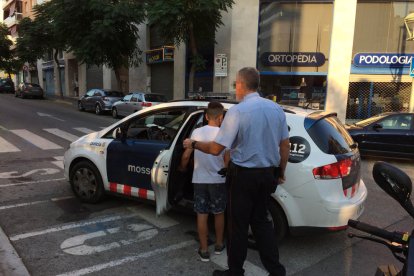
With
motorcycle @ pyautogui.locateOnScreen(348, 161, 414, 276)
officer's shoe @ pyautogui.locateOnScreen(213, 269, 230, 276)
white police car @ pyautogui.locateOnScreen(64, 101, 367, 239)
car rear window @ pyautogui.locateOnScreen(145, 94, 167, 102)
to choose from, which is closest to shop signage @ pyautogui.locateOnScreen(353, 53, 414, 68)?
car rear window @ pyautogui.locateOnScreen(145, 94, 167, 102)

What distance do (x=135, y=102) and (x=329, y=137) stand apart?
14.7 meters

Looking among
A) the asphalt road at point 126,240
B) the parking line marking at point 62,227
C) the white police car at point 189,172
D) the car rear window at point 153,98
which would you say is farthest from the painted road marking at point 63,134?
the parking line marking at point 62,227

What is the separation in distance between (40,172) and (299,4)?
613 inches

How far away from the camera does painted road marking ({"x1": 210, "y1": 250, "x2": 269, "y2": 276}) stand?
A: 150 inches

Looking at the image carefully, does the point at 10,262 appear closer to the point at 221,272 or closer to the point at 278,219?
the point at 221,272

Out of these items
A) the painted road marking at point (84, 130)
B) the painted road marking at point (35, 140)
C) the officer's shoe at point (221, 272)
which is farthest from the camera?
the painted road marking at point (84, 130)

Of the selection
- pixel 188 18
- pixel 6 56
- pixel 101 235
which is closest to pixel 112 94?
pixel 188 18

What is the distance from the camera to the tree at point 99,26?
65.9 feet

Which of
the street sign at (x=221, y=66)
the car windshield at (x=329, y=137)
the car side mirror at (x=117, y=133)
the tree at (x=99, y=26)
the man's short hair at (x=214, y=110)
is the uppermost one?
the tree at (x=99, y=26)

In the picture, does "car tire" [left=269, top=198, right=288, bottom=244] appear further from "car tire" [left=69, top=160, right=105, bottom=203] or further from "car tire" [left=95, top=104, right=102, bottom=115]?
"car tire" [left=95, top=104, right=102, bottom=115]

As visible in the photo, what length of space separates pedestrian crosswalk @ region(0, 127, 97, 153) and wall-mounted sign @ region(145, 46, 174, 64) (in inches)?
423

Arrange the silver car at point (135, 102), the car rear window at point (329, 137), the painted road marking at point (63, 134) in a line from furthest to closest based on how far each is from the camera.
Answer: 1. the silver car at point (135, 102)
2. the painted road marking at point (63, 134)
3. the car rear window at point (329, 137)

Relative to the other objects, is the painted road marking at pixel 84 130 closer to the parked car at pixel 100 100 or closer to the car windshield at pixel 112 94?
the parked car at pixel 100 100

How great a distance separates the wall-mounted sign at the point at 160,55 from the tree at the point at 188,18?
14.0 feet
